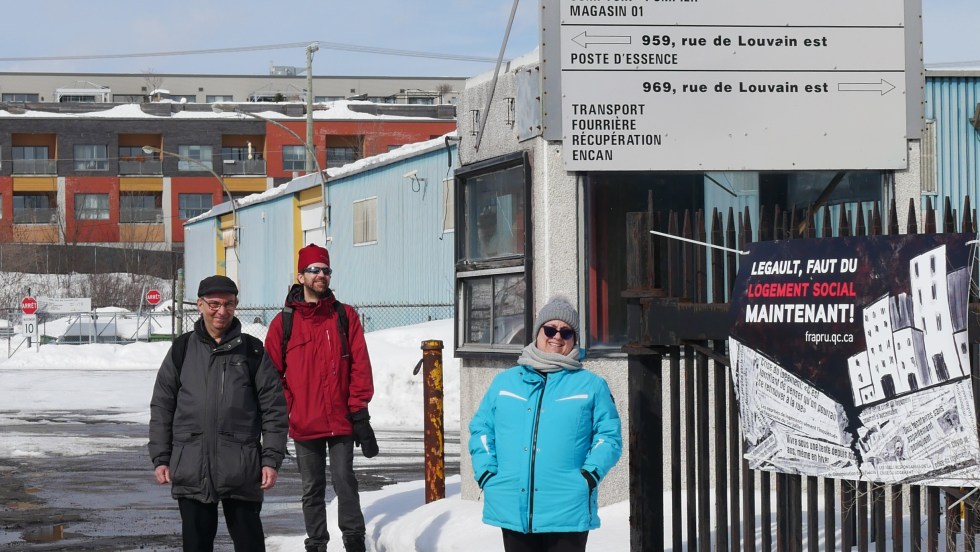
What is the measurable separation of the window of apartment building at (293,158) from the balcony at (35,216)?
1420cm

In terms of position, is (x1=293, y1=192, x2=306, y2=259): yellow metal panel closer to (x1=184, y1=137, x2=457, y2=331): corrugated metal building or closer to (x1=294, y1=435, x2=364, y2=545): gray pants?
(x1=184, y1=137, x2=457, y2=331): corrugated metal building

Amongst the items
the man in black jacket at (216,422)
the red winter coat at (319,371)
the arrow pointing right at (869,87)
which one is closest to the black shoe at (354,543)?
the red winter coat at (319,371)

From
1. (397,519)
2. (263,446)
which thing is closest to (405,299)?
(397,519)

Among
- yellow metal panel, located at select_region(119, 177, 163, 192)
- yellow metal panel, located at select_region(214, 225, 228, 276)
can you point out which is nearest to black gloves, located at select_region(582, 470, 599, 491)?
yellow metal panel, located at select_region(214, 225, 228, 276)

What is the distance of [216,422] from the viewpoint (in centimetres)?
686

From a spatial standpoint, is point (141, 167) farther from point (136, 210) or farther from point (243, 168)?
point (243, 168)

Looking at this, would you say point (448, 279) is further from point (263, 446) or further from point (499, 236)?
point (263, 446)

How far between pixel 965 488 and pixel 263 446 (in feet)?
11.3

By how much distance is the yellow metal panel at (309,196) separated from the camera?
4281 centimetres

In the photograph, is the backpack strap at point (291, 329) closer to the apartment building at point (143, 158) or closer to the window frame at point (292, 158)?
the apartment building at point (143, 158)

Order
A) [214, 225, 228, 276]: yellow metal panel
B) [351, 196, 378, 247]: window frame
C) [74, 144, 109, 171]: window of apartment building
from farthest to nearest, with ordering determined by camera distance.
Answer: [74, 144, 109, 171]: window of apartment building → [214, 225, 228, 276]: yellow metal panel → [351, 196, 378, 247]: window frame

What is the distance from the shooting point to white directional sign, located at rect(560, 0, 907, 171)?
838 centimetres

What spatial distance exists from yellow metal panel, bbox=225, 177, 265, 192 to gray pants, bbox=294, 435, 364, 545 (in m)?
74.9

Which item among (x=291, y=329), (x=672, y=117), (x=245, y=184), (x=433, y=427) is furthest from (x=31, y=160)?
(x=672, y=117)
